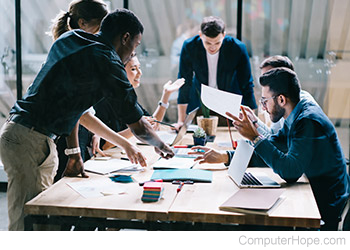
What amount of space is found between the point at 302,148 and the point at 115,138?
78 cm

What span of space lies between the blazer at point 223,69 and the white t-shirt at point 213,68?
0.03 m

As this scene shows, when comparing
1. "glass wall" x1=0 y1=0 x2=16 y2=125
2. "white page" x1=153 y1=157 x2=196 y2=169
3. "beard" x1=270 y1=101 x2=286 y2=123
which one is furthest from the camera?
"glass wall" x1=0 y1=0 x2=16 y2=125

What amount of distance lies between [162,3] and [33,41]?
1.43m

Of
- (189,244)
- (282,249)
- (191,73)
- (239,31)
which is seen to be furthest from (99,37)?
(239,31)

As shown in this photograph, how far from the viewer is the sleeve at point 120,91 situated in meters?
1.62

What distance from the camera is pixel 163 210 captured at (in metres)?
1.45

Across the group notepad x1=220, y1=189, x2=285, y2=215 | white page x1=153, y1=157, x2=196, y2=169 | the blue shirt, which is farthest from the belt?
the blue shirt

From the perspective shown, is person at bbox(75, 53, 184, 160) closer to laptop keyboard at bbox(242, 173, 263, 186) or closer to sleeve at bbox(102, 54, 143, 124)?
sleeve at bbox(102, 54, 143, 124)

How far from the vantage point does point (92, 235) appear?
145cm

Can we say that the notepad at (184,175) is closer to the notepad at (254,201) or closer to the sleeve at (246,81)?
the notepad at (254,201)

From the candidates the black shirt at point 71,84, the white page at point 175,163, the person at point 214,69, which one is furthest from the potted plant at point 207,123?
the black shirt at point 71,84

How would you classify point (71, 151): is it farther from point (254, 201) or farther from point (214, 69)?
point (214, 69)

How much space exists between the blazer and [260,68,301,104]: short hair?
143 cm

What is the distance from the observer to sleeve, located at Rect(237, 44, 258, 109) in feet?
11.1
